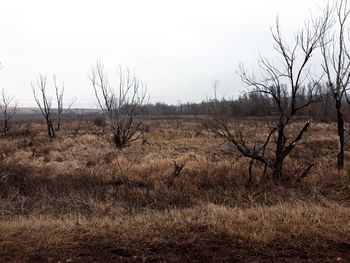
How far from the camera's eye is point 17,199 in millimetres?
7672

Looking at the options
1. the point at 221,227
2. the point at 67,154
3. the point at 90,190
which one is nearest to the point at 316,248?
the point at 221,227

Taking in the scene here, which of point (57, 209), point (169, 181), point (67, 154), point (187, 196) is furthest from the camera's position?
point (67, 154)

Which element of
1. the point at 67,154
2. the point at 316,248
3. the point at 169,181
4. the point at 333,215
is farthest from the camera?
the point at 67,154

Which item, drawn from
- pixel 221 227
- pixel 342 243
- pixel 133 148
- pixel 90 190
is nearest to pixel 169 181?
pixel 90 190

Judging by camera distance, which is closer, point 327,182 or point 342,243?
point 342,243

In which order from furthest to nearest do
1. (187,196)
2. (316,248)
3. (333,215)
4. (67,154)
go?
(67,154)
(187,196)
(333,215)
(316,248)

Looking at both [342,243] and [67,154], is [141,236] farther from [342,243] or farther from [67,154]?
[67,154]

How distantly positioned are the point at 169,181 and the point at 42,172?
4.22 meters

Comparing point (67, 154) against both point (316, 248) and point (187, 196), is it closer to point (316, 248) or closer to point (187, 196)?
point (187, 196)

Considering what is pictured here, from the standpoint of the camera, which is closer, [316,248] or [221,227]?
[316,248]

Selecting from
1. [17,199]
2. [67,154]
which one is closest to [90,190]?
[17,199]

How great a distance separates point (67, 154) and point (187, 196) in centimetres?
1007

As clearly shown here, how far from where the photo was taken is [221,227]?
4965 millimetres

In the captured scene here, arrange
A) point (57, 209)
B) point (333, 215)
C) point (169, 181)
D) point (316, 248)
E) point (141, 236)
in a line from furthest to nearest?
point (169, 181)
point (57, 209)
point (333, 215)
point (141, 236)
point (316, 248)
